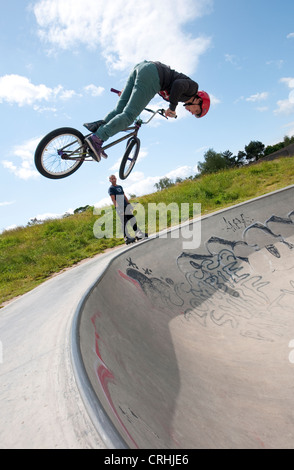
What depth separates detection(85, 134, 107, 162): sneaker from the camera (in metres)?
4.19

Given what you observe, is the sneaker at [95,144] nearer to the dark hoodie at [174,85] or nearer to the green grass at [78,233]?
the dark hoodie at [174,85]

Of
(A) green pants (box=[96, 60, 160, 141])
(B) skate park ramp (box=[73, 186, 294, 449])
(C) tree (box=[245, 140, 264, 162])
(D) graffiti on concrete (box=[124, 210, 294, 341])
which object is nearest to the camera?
(B) skate park ramp (box=[73, 186, 294, 449])

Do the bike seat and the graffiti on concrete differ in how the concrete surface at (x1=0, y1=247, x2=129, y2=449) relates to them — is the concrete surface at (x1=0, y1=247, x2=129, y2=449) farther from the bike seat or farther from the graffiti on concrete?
the bike seat

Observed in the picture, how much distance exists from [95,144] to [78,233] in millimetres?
8256

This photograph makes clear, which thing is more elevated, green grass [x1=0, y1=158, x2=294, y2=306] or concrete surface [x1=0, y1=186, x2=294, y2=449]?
green grass [x1=0, y1=158, x2=294, y2=306]

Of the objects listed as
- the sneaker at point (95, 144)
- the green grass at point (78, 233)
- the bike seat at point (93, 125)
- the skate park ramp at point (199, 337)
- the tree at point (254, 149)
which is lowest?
the skate park ramp at point (199, 337)

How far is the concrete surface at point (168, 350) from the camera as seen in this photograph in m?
1.65

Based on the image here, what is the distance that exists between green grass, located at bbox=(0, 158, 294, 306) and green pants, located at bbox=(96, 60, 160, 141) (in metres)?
5.38

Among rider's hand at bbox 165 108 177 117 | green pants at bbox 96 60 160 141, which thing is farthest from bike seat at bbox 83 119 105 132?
rider's hand at bbox 165 108 177 117

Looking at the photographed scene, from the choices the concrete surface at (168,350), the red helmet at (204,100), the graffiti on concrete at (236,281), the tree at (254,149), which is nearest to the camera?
the concrete surface at (168,350)

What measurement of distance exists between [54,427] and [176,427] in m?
1.30

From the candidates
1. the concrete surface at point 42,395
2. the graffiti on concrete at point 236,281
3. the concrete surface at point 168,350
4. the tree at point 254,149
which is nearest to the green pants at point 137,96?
the concrete surface at point 168,350

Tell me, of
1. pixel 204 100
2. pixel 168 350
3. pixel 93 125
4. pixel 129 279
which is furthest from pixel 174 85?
pixel 168 350

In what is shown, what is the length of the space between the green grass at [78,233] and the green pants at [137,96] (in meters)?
5.38
